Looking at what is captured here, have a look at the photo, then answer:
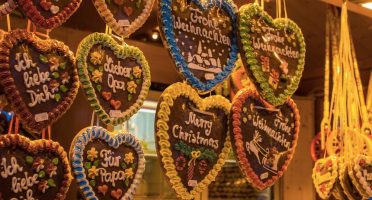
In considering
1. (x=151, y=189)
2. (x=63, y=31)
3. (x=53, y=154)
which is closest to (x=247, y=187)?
(x=151, y=189)

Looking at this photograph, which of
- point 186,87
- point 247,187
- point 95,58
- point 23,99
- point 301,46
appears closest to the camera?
point 23,99

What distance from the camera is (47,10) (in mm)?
1032

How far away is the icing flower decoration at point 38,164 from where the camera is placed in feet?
3.32

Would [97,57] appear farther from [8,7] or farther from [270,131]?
[270,131]

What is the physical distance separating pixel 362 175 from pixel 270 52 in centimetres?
53

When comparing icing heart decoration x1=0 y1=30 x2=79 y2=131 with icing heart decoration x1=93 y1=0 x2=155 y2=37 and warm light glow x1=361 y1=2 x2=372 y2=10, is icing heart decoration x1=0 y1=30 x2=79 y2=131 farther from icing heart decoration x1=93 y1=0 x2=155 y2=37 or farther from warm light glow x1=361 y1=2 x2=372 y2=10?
warm light glow x1=361 y1=2 x2=372 y2=10

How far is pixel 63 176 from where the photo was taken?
1053 millimetres

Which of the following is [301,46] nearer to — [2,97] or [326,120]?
[326,120]

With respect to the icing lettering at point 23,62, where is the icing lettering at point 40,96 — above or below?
below

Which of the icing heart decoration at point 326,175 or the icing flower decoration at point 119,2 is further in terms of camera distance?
the icing heart decoration at point 326,175

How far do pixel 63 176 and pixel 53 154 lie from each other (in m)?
0.05

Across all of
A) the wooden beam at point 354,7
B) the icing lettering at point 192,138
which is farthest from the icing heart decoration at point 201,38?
the wooden beam at point 354,7

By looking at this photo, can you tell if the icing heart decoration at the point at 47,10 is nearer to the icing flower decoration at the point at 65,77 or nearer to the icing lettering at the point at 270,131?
the icing flower decoration at the point at 65,77

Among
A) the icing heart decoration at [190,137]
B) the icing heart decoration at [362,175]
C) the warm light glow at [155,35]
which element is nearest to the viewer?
the icing heart decoration at [190,137]
